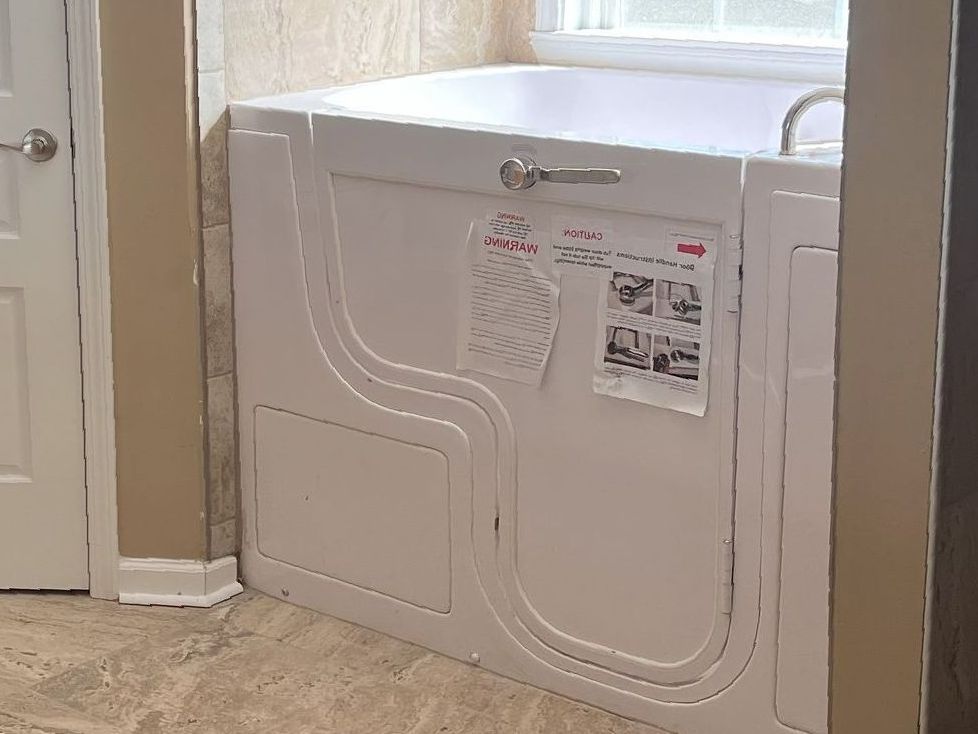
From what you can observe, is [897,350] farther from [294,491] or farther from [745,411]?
[294,491]

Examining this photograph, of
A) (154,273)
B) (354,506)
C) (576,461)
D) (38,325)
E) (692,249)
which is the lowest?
(354,506)

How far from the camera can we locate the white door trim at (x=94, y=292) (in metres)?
2.38

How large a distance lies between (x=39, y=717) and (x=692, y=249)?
1256 millimetres

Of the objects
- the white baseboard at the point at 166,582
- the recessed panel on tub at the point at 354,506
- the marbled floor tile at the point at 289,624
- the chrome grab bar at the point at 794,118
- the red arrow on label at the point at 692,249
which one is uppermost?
the chrome grab bar at the point at 794,118

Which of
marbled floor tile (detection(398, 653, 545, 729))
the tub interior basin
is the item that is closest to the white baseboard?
marbled floor tile (detection(398, 653, 545, 729))

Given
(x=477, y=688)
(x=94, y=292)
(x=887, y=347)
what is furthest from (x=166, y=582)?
(x=887, y=347)

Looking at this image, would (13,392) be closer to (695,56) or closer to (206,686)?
(206,686)

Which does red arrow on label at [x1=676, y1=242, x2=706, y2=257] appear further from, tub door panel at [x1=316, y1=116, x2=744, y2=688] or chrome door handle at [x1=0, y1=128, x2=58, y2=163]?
chrome door handle at [x1=0, y1=128, x2=58, y2=163]

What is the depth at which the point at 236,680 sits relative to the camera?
2.32 m

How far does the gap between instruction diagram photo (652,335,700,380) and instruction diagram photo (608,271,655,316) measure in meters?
0.05

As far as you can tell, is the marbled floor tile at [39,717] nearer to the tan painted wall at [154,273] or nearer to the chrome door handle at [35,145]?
the tan painted wall at [154,273]

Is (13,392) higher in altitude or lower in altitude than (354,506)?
higher

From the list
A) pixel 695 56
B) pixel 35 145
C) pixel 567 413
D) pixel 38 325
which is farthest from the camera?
pixel 695 56

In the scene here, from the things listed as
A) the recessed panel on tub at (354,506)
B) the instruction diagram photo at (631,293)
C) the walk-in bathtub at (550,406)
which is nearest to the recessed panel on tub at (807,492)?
the walk-in bathtub at (550,406)
